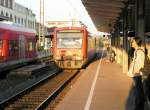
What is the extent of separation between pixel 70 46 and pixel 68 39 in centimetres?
48

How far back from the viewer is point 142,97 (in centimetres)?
1013

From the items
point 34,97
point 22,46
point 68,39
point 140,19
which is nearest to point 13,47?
point 22,46

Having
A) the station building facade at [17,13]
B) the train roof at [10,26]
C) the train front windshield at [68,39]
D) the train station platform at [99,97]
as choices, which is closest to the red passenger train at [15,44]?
the train roof at [10,26]

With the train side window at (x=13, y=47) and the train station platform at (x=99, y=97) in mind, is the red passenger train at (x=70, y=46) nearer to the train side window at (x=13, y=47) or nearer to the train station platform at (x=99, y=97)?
the train side window at (x=13, y=47)

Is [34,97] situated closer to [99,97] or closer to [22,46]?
[99,97]

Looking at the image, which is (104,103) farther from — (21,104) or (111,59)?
(111,59)

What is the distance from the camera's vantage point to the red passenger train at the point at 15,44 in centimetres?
2541

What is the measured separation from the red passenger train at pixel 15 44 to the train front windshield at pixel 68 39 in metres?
2.44

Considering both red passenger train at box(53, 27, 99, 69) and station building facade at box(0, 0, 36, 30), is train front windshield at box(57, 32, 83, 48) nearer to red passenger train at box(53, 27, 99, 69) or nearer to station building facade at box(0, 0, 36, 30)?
red passenger train at box(53, 27, 99, 69)

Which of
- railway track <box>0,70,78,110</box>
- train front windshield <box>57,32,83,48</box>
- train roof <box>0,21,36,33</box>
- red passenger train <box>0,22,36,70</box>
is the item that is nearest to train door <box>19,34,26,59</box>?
red passenger train <box>0,22,36,70</box>

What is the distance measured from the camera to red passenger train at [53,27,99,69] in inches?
1202

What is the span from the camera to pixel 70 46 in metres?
30.6

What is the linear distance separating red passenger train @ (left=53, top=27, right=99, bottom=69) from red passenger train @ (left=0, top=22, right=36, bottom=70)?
88.2 inches

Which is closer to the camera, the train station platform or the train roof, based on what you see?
the train station platform
